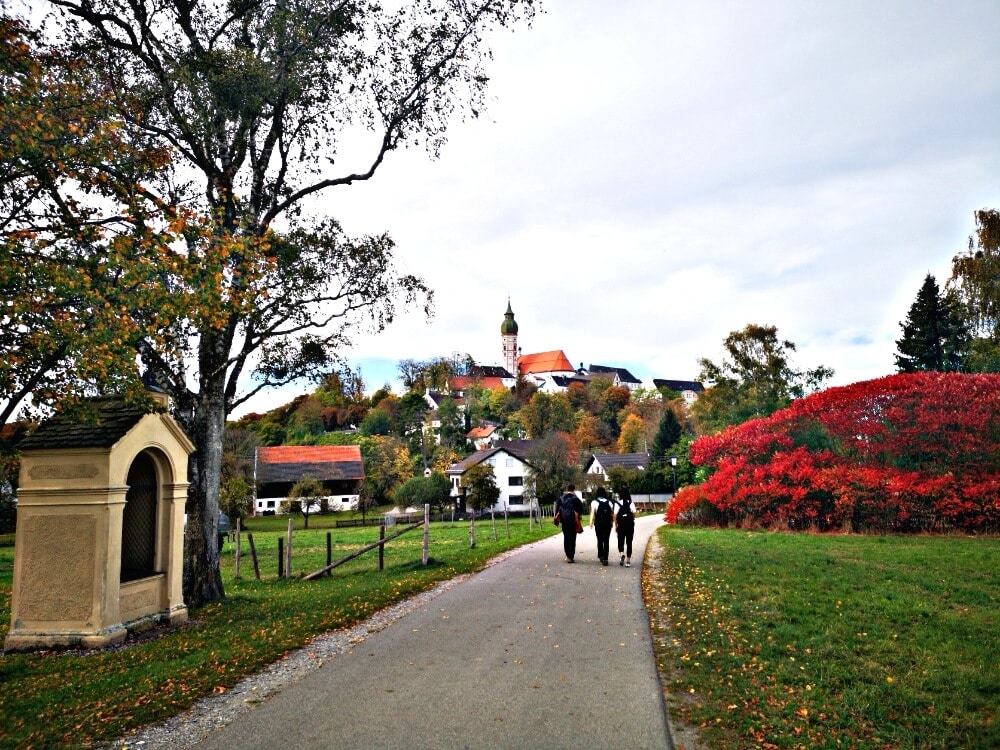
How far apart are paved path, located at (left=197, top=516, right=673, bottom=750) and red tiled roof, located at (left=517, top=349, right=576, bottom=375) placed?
138m

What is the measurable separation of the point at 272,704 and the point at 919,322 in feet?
147

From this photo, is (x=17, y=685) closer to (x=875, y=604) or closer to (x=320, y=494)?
(x=875, y=604)

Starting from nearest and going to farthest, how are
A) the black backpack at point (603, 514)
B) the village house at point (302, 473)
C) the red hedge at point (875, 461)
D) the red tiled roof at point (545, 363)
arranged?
the black backpack at point (603, 514) < the red hedge at point (875, 461) < the village house at point (302, 473) < the red tiled roof at point (545, 363)

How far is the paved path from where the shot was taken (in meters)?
5.14

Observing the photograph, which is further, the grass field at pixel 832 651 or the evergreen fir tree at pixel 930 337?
the evergreen fir tree at pixel 930 337

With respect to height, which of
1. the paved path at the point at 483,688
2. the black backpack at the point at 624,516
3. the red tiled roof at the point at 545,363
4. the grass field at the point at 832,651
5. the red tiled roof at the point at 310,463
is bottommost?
the grass field at the point at 832,651

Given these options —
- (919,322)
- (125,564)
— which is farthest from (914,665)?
(919,322)

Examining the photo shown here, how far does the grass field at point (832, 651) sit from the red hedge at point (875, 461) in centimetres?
709

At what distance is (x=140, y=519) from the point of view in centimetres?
1044

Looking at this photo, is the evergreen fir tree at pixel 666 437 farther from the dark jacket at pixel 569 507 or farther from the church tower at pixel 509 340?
the church tower at pixel 509 340

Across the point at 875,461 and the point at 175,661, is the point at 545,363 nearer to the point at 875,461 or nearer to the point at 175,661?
the point at 875,461

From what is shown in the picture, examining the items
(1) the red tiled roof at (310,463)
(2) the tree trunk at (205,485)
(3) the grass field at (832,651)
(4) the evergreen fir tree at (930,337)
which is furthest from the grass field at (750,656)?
(1) the red tiled roof at (310,463)

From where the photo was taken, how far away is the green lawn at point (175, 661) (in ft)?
18.8

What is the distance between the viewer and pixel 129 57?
43.2 feet
